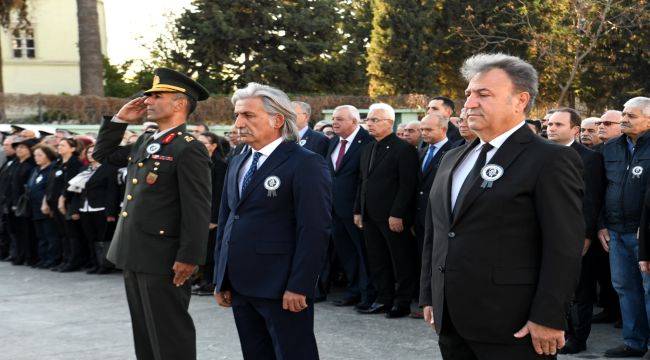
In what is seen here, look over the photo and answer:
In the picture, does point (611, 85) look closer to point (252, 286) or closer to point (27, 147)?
point (27, 147)

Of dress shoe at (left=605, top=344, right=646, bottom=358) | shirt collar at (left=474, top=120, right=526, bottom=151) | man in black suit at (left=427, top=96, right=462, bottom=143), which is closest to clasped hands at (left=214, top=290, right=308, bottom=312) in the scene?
shirt collar at (left=474, top=120, right=526, bottom=151)

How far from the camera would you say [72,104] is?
Result: 884 inches

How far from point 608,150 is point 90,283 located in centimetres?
712

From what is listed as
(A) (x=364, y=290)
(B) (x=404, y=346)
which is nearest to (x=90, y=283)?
(A) (x=364, y=290)

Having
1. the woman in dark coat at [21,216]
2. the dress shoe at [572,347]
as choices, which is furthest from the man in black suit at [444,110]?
the woman in dark coat at [21,216]

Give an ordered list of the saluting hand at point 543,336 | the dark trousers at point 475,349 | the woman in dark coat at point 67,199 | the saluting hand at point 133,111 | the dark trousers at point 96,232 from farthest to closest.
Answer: the woman in dark coat at point 67,199 → the dark trousers at point 96,232 → the saluting hand at point 133,111 → the dark trousers at point 475,349 → the saluting hand at point 543,336

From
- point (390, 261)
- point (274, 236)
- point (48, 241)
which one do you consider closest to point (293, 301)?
point (274, 236)

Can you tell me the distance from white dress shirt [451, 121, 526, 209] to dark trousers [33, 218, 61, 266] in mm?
10566

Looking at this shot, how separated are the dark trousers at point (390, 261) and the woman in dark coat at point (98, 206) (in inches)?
173

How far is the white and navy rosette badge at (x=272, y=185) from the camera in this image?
4.84 meters

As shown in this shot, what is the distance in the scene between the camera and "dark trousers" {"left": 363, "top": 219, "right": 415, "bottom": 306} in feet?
29.8

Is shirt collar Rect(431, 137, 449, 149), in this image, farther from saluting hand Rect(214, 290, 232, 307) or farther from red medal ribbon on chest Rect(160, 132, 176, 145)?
→ saluting hand Rect(214, 290, 232, 307)

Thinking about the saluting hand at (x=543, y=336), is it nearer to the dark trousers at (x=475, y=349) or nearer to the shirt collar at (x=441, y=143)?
the dark trousers at (x=475, y=349)

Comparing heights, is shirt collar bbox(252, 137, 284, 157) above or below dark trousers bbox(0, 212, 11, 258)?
above
